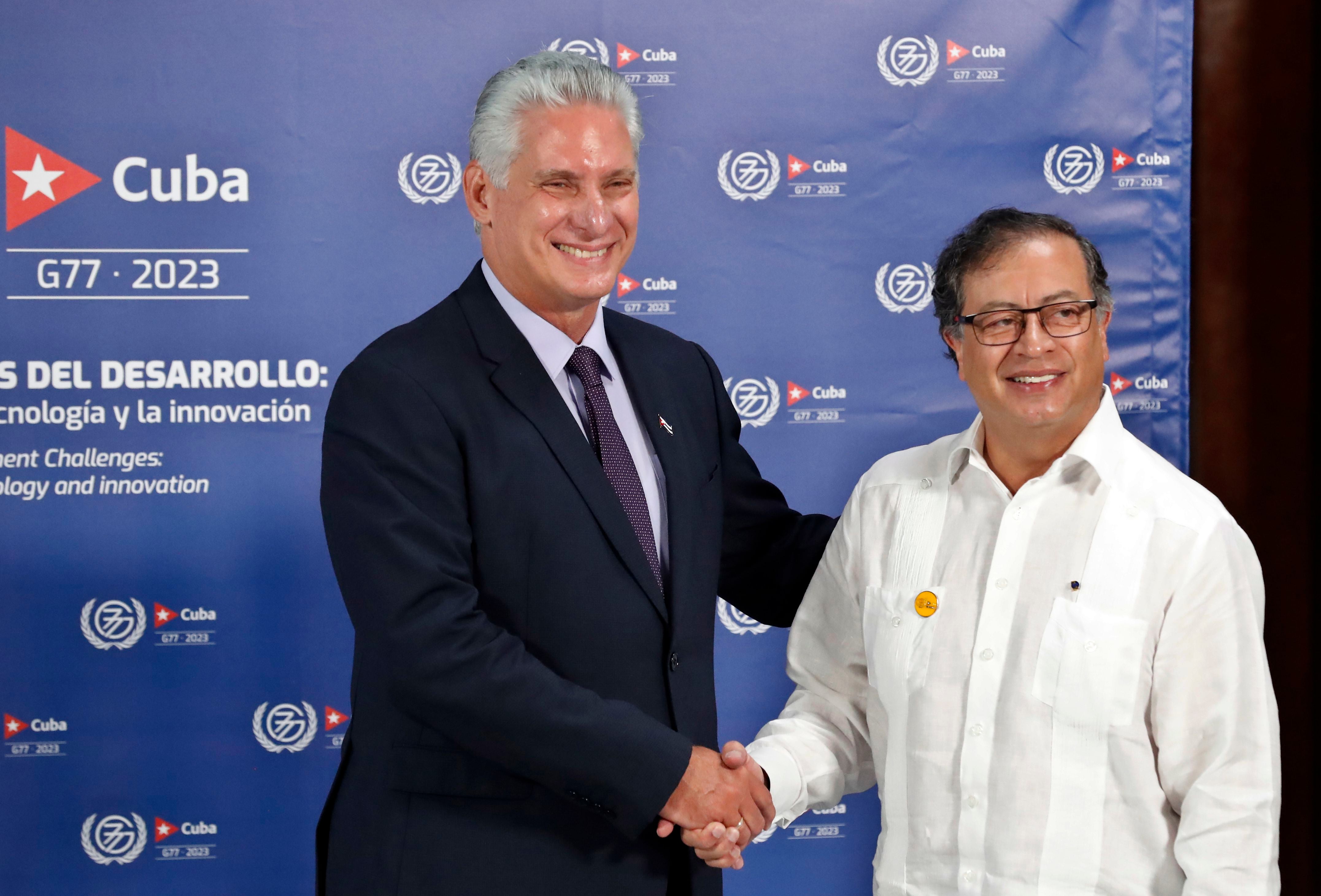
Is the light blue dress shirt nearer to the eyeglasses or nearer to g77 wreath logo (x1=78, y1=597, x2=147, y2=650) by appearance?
the eyeglasses

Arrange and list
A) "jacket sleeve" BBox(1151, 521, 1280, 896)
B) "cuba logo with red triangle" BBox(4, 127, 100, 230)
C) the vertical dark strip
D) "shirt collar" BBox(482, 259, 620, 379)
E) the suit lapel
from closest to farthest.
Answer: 1. "jacket sleeve" BBox(1151, 521, 1280, 896)
2. the suit lapel
3. "shirt collar" BBox(482, 259, 620, 379)
4. "cuba logo with red triangle" BBox(4, 127, 100, 230)
5. the vertical dark strip

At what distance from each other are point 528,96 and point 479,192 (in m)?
0.21

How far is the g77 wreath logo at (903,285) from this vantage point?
3.38 m

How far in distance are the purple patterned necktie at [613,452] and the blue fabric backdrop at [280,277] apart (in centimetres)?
138

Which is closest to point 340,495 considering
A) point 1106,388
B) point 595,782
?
point 595,782

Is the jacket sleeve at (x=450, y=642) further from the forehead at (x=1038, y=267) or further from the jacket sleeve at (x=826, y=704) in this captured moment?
the forehead at (x=1038, y=267)

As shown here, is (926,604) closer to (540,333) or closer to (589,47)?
(540,333)

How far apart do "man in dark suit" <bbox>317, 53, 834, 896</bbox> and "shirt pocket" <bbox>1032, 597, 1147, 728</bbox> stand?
587 mm

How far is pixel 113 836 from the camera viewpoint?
318 centimetres

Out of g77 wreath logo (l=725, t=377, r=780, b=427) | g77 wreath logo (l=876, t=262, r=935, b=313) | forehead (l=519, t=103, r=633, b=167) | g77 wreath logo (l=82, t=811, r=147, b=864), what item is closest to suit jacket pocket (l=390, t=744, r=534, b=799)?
forehead (l=519, t=103, r=633, b=167)

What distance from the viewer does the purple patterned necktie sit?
73.5 inches

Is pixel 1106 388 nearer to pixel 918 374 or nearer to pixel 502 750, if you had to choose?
pixel 502 750

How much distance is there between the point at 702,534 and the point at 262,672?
1.87m

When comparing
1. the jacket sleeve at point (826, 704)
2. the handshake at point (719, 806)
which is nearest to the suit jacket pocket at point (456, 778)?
the handshake at point (719, 806)
